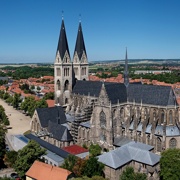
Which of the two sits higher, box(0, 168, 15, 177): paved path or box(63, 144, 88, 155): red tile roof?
box(63, 144, 88, 155): red tile roof

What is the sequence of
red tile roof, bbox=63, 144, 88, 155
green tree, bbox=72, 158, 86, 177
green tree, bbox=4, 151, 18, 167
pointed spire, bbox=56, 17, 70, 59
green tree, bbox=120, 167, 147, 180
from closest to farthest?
green tree, bbox=120, 167, 147, 180 < green tree, bbox=72, 158, 86, 177 < green tree, bbox=4, 151, 18, 167 < red tile roof, bbox=63, 144, 88, 155 < pointed spire, bbox=56, 17, 70, 59

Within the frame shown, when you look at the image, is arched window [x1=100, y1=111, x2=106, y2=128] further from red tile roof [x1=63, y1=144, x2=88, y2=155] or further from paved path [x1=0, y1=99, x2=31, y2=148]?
paved path [x1=0, y1=99, x2=31, y2=148]

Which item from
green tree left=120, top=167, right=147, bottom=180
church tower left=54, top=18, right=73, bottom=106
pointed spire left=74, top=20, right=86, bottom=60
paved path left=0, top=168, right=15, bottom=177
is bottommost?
paved path left=0, top=168, right=15, bottom=177

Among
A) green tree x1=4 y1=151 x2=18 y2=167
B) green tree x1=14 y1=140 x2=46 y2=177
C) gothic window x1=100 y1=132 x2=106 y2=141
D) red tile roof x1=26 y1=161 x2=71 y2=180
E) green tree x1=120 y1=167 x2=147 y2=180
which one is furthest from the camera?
gothic window x1=100 y1=132 x2=106 y2=141

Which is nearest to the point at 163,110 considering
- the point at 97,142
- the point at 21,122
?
the point at 97,142

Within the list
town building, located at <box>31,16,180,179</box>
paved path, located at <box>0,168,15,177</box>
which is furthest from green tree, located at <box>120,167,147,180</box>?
paved path, located at <box>0,168,15,177</box>

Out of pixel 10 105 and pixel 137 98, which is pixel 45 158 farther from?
pixel 10 105
